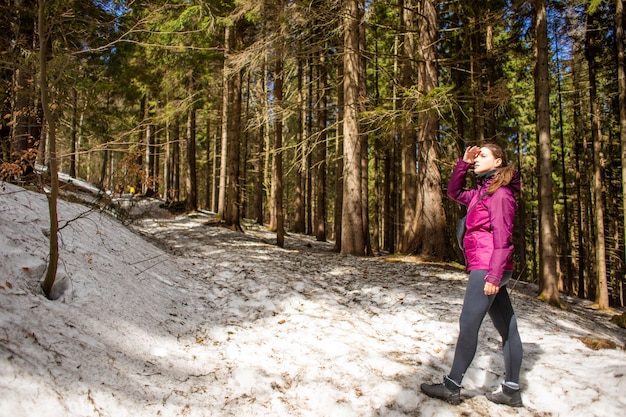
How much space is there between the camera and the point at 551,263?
841 centimetres

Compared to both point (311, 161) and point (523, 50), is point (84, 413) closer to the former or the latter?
point (523, 50)

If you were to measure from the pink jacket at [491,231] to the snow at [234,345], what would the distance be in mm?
1210

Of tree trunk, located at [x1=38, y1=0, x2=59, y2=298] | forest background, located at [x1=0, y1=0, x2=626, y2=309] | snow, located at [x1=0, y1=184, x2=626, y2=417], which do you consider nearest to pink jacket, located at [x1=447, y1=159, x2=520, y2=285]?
snow, located at [x1=0, y1=184, x2=626, y2=417]

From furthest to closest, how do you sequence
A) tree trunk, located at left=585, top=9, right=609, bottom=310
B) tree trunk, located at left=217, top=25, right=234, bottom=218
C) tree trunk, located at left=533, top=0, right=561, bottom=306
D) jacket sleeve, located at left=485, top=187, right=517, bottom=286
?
tree trunk, located at left=217, top=25, right=234, bottom=218 → tree trunk, located at left=585, top=9, right=609, bottom=310 → tree trunk, located at left=533, top=0, right=561, bottom=306 → jacket sleeve, located at left=485, top=187, right=517, bottom=286

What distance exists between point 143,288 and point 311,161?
15.9m

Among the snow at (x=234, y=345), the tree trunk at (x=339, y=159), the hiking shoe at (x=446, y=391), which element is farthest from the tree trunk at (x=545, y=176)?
the hiking shoe at (x=446, y=391)

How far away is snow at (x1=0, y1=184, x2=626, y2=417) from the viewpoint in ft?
9.22

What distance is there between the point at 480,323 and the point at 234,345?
2.66 meters

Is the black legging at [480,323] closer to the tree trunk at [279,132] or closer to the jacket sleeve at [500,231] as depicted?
the jacket sleeve at [500,231]

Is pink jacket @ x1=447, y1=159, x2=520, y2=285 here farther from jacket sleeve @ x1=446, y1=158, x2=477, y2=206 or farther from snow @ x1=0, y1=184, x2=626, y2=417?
snow @ x1=0, y1=184, x2=626, y2=417

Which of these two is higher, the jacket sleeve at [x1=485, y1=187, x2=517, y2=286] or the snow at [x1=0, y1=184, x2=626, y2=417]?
the jacket sleeve at [x1=485, y1=187, x2=517, y2=286]

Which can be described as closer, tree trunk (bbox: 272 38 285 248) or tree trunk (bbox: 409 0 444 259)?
tree trunk (bbox: 409 0 444 259)


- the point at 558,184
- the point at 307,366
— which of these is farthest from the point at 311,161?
the point at 307,366

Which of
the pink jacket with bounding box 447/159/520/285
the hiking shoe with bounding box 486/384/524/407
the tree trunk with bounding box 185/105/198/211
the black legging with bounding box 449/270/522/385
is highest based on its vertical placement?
the tree trunk with bounding box 185/105/198/211
